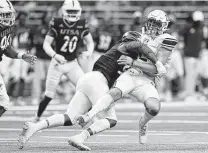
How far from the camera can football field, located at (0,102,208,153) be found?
27.3 ft

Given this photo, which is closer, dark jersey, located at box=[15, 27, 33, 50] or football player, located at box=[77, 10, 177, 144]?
football player, located at box=[77, 10, 177, 144]

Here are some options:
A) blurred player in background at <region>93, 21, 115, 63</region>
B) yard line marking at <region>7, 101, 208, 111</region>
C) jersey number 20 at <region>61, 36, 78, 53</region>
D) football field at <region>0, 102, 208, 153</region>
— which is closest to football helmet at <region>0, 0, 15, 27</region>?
football field at <region>0, 102, 208, 153</region>

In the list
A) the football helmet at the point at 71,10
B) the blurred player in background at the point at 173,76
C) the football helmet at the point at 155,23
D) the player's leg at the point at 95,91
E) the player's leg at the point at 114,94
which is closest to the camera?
the player's leg at the point at 114,94

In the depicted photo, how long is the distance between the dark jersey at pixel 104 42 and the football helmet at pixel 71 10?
206 inches

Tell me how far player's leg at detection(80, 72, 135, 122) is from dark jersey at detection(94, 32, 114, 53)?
8.20 meters

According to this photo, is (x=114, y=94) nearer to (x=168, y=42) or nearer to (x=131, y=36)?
(x=131, y=36)

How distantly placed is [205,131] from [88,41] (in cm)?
226

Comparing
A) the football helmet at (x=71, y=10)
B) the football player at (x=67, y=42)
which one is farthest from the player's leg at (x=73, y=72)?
the football helmet at (x=71, y=10)

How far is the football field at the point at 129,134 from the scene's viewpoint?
8.31 metres

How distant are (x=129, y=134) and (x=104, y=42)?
6.50m

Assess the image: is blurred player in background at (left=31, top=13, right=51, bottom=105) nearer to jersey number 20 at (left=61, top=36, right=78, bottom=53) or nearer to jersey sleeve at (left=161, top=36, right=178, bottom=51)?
jersey number 20 at (left=61, top=36, right=78, bottom=53)

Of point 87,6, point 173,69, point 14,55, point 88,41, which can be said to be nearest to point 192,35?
point 173,69

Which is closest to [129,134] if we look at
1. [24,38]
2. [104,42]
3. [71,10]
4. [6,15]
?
[71,10]

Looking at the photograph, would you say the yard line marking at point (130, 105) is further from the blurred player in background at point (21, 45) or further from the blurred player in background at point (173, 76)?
the blurred player in background at point (21, 45)
